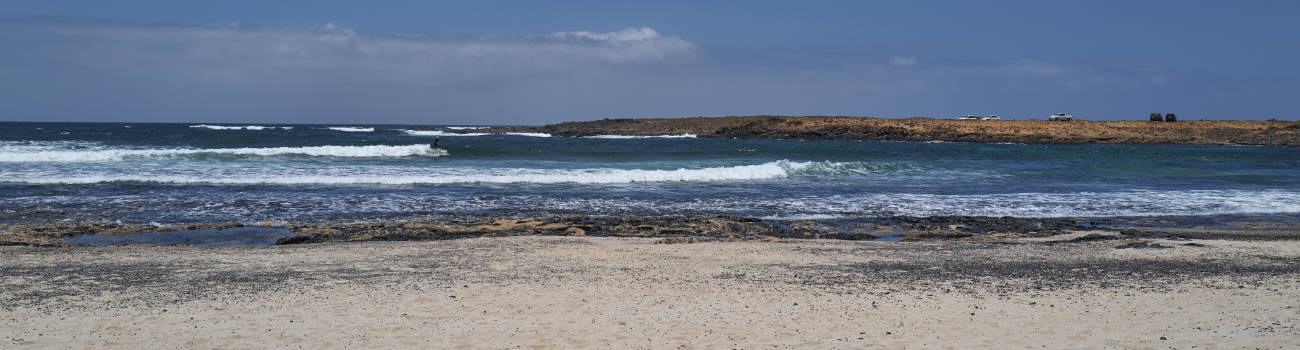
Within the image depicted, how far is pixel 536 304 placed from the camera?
6375 millimetres

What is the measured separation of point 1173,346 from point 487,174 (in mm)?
18663

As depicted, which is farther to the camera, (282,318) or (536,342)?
(282,318)

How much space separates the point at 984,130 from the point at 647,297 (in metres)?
54.0

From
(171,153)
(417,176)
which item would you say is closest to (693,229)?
(417,176)

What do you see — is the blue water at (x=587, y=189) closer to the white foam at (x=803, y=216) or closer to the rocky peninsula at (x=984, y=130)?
the white foam at (x=803, y=216)

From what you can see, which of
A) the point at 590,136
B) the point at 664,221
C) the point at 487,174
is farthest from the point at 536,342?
the point at 590,136

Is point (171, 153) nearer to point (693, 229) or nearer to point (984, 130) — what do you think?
point (693, 229)

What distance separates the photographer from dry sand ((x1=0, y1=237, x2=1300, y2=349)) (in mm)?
5398

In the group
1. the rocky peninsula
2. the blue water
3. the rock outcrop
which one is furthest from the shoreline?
the rock outcrop

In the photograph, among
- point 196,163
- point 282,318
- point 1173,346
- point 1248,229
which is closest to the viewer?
point 1173,346

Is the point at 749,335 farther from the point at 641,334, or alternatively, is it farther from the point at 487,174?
the point at 487,174

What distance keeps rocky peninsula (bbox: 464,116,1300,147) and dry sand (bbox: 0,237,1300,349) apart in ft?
156

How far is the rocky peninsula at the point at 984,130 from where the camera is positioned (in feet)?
169

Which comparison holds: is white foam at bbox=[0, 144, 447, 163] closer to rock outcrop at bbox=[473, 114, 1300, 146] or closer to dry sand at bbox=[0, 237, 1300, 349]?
dry sand at bbox=[0, 237, 1300, 349]
